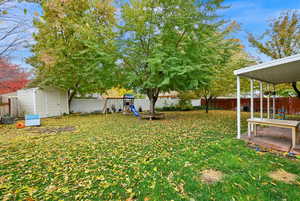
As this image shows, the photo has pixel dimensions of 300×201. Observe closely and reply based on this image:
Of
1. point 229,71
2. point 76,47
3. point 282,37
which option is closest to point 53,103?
point 76,47

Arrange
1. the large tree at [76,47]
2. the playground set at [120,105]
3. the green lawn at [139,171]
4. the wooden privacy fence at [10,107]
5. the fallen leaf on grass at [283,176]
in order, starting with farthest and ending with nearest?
1. the playground set at [120,105]
2. the wooden privacy fence at [10,107]
3. the large tree at [76,47]
4. the fallen leaf on grass at [283,176]
5. the green lawn at [139,171]

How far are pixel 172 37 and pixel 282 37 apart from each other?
569 centimetres

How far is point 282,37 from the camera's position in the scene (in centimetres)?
772

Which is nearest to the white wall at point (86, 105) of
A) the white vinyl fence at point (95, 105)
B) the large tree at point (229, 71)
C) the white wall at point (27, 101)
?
the white vinyl fence at point (95, 105)

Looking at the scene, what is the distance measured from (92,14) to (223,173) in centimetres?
1174

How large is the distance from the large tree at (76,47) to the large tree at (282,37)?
8521 millimetres

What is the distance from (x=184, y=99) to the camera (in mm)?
16219

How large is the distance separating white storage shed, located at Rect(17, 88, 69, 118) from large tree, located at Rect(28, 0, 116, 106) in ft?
2.87

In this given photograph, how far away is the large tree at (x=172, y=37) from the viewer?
7207 mm

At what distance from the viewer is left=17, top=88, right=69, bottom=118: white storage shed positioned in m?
10.2

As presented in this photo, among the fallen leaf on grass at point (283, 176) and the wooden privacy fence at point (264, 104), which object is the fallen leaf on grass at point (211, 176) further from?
the wooden privacy fence at point (264, 104)

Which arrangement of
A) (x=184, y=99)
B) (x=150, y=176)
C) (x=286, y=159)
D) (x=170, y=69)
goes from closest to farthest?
1. (x=150, y=176)
2. (x=286, y=159)
3. (x=170, y=69)
4. (x=184, y=99)

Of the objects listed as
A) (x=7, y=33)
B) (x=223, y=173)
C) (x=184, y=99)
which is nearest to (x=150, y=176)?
(x=223, y=173)

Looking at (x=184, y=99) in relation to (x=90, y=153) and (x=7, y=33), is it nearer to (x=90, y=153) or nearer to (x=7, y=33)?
(x=90, y=153)
